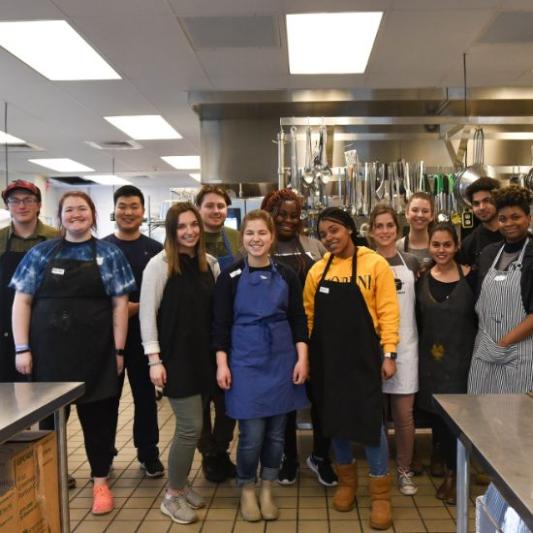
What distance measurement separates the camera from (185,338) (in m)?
2.25

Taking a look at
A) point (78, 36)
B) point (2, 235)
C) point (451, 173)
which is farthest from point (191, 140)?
point (2, 235)

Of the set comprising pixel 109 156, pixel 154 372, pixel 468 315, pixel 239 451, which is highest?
pixel 109 156

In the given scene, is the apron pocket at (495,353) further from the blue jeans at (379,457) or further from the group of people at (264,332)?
the blue jeans at (379,457)

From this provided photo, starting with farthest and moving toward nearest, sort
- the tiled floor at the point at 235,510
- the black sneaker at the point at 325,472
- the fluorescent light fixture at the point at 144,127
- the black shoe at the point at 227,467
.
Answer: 1. the fluorescent light fixture at the point at 144,127
2. the black shoe at the point at 227,467
3. the black sneaker at the point at 325,472
4. the tiled floor at the point at 235,510

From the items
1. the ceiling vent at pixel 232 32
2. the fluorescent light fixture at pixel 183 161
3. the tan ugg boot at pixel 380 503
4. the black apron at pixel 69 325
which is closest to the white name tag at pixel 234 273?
the black apron at pixel 69 325

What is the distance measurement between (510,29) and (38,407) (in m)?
3.35

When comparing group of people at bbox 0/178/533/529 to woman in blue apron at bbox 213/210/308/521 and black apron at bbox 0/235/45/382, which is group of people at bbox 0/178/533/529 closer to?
woman in blue apron at bbox 213/210/308/521

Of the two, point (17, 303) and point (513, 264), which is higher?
point (513, 264)

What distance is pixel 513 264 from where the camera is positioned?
2240 mm

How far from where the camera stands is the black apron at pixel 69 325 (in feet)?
7.40

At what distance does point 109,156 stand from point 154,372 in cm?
587

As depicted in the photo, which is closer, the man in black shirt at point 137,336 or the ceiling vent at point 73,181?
the man in black shirt at point 137,336

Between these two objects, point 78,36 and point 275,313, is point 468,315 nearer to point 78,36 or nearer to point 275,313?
point 275,313

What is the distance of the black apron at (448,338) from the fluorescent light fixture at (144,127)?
3.80m
